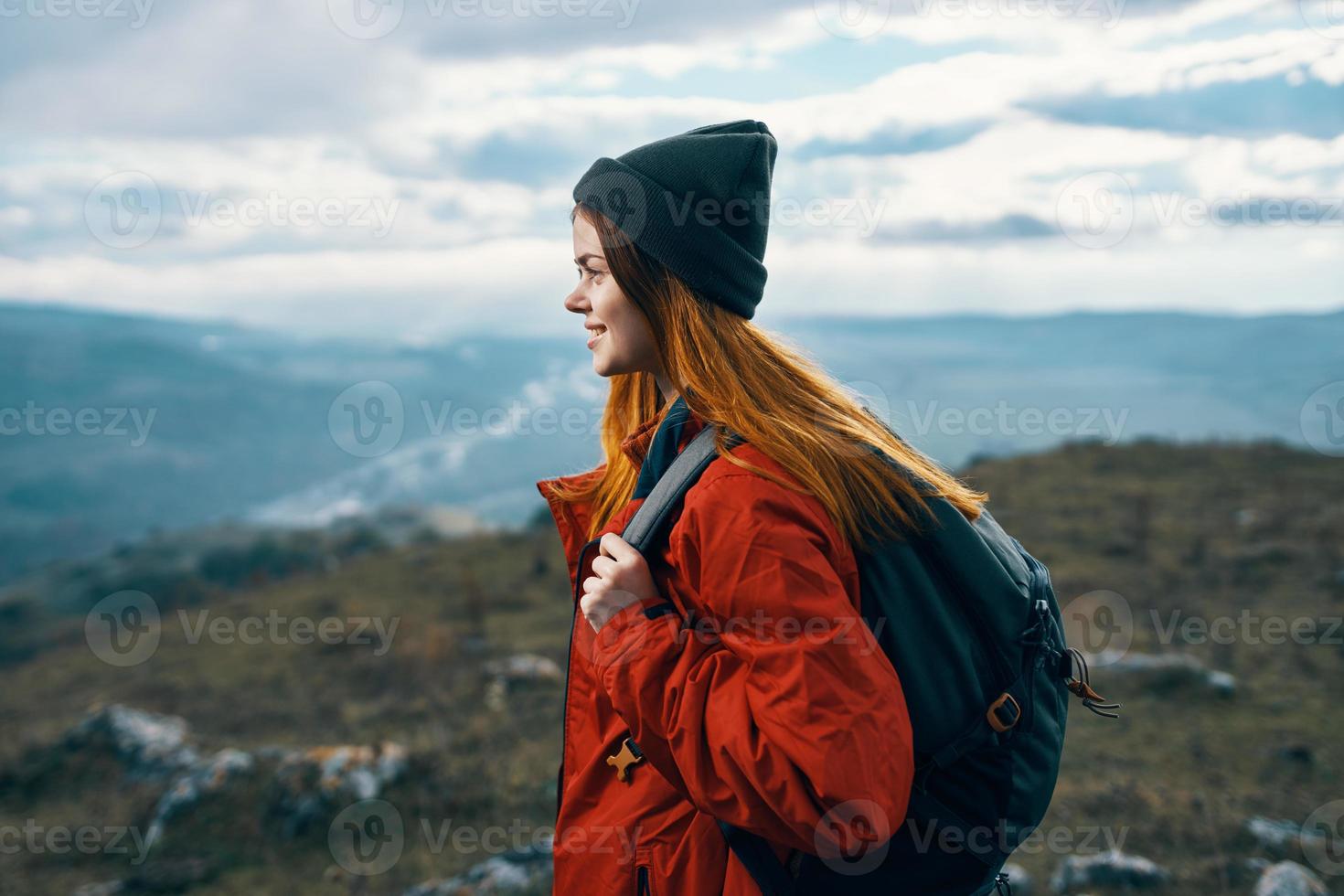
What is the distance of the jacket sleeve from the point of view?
1.44 metres

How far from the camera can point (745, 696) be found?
152 centimetres

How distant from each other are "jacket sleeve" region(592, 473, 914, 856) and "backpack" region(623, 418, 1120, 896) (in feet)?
0.26

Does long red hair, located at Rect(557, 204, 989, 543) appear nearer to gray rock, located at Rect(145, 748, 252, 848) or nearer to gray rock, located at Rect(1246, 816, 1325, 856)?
gray rock, located at Rect(1246, 816, 1325, 856)

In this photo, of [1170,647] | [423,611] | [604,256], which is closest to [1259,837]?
[1170,647]

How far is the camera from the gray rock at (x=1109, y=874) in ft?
15.3

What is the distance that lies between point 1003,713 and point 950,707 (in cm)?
11

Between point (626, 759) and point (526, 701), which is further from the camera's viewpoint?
point (526, 701)

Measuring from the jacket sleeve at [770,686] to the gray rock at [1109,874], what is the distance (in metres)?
3.90

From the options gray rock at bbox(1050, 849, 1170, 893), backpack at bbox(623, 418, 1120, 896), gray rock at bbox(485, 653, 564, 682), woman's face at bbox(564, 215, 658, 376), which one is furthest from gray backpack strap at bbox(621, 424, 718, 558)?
gray rock at bbox(485, 653, 564, 682)

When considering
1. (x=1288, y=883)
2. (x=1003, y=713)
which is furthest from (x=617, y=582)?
(x=1288, y=883)

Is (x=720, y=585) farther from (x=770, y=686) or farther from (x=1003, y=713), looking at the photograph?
(x=1003, y=713)

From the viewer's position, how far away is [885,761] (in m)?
1.45

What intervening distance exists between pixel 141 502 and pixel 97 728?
490ft

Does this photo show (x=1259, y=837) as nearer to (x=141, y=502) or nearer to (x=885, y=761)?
(x=885, y=761)
